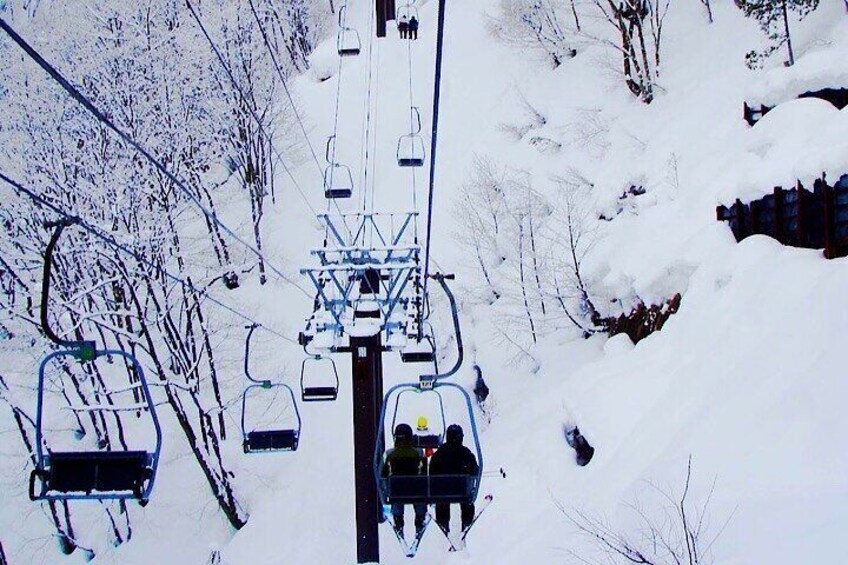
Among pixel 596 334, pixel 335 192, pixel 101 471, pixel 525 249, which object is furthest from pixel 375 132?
pixel 101 471

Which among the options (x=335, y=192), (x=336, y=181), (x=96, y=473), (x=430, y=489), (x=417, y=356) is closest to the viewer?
(x=96, y=473)

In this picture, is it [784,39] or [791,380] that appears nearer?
[791,380]

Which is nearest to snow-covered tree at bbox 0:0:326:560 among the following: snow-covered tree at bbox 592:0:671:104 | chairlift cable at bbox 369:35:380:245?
chairlift cable at bbox 369:35:380:245

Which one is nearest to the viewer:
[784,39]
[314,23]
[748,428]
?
[748,428]

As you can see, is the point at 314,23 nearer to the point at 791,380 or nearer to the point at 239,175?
the point at 239,175

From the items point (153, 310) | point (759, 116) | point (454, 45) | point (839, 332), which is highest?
point (454, 45)

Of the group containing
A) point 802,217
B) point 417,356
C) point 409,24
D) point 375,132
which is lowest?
point 417,356

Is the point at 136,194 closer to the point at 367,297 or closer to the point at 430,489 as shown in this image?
the point at 367,297

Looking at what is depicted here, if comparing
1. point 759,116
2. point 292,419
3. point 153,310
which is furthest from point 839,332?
point 153,310
